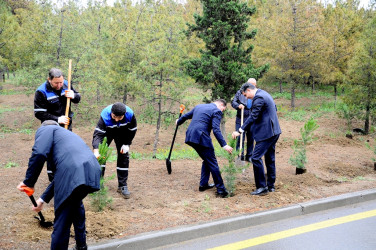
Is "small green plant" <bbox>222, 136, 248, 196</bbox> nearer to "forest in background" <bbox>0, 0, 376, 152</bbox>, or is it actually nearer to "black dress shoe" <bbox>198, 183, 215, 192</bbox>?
"black dress shoe" <bbox>198, 183, 215, 192</bbox>

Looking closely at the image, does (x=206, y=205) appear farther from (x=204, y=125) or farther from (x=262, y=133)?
(x=262, y=133)

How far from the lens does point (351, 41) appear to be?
69.5ft

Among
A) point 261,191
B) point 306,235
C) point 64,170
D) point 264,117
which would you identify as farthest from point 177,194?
point 64,170

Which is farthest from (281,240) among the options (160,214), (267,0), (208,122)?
(267,0)

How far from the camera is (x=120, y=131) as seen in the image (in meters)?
5.82

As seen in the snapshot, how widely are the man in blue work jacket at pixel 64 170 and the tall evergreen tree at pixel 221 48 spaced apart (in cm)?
844

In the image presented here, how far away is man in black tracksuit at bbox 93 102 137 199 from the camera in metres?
5.55

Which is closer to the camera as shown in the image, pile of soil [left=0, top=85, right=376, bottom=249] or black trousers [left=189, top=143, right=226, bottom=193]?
pile of soil [left=0, top=85, right=376, bottom=249]

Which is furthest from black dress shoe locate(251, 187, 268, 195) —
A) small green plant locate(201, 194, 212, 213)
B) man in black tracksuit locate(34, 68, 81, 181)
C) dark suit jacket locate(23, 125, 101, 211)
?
man in black tracksuit locate(34, 68, 81, 181)

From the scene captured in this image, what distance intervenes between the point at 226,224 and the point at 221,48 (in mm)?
8974

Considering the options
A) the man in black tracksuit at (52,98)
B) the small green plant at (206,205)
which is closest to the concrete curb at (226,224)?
the small green plant at (206,205)

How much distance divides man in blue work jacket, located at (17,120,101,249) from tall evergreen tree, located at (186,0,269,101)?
8444 mm

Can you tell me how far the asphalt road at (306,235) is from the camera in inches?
176

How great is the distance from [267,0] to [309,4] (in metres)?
10.8
